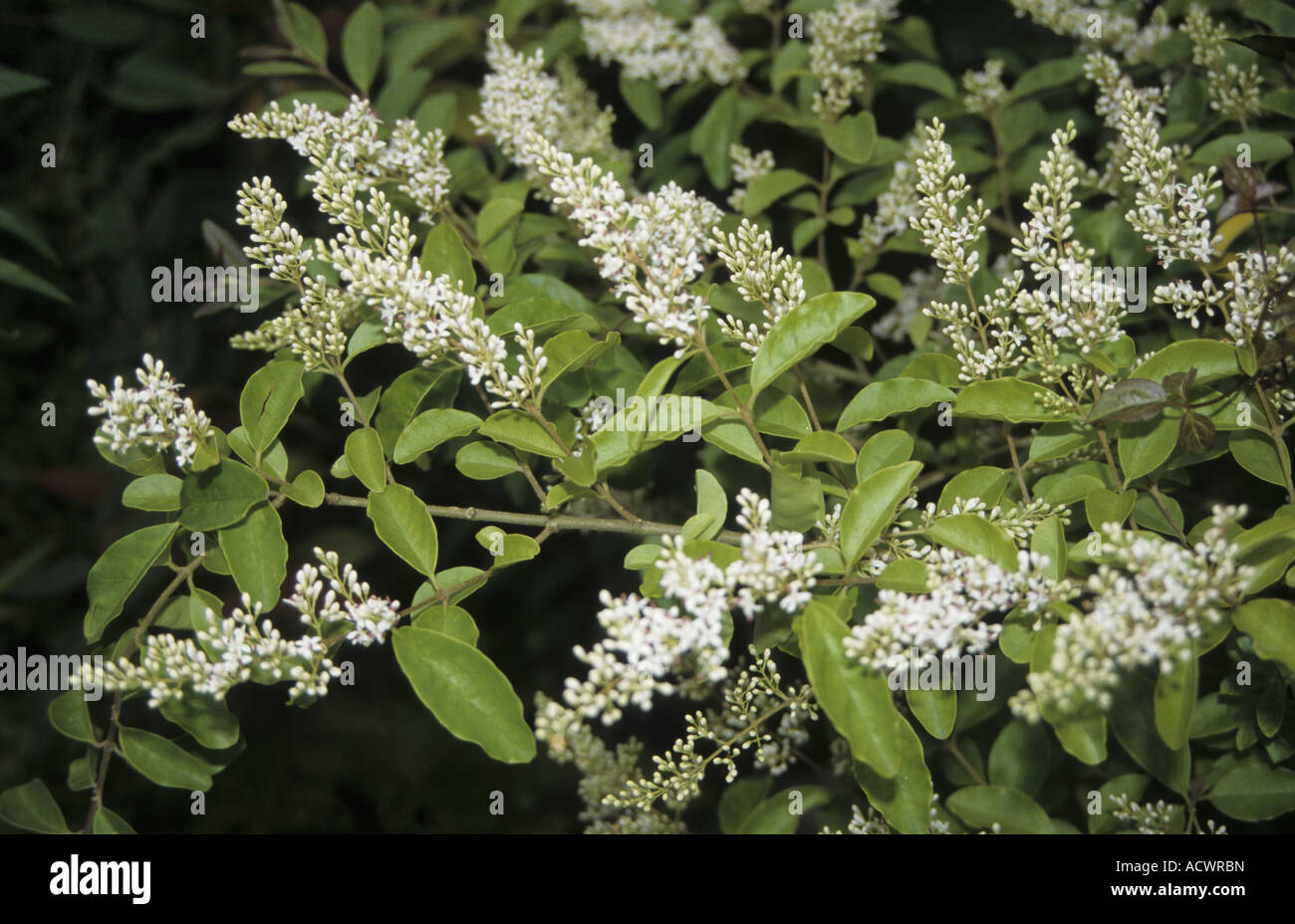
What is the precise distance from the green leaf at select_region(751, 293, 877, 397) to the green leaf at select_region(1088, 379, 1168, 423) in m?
0.31

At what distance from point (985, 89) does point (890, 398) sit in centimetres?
87

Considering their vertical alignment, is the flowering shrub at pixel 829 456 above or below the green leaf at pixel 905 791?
above

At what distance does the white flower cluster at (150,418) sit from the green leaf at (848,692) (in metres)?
0.81

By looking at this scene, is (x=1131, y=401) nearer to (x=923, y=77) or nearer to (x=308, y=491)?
(x=923, y=77)

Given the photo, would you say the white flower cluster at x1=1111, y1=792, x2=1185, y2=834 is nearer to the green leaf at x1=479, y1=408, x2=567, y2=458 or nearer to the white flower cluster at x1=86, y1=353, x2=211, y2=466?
the green leaf at x1=479, y1=408, x2=567, y2=458

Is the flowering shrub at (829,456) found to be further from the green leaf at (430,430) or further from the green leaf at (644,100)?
the green leaf at (644,100)

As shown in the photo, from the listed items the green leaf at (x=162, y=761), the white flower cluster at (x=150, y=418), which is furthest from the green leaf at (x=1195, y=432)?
the green leaf at (x=162, y=761)

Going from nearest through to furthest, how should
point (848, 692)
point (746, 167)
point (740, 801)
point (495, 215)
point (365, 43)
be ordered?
point (848, 692)
point (495, 215)
point (740, 801)
point (746, 167)
point (365, 43)

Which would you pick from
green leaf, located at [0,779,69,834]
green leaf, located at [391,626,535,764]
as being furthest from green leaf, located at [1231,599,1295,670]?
green leaf, located at [0,779,69,834]

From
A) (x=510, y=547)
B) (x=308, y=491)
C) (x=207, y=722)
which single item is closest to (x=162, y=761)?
(x=207, y=722)

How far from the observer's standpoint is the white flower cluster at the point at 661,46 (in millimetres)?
1848

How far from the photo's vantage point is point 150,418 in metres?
1.20
